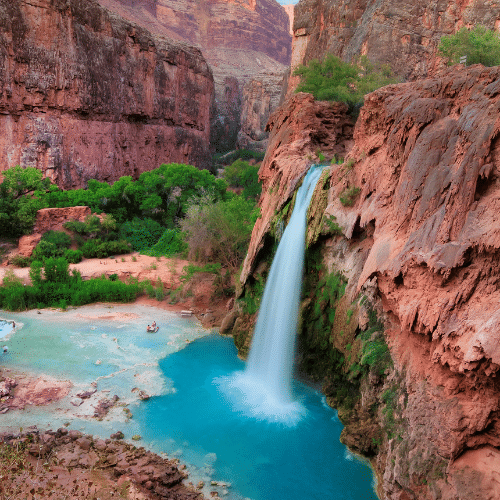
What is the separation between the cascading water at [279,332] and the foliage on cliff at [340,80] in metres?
9.32

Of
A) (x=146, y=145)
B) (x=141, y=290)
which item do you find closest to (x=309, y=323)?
(x=141, y=290)

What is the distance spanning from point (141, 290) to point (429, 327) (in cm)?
1556

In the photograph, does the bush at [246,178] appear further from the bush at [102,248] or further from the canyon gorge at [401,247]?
the canyon gorge at [401,247]

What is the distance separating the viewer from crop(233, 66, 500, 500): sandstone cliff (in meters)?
6.58

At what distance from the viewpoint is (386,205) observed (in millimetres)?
10148

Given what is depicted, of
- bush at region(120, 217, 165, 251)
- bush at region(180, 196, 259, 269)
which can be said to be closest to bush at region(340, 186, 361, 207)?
bush at region(180, 196, 259, 269)

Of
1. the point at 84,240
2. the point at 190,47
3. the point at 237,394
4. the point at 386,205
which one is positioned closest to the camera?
the point at 386,205

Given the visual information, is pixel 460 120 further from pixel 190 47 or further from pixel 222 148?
pixel 222 148

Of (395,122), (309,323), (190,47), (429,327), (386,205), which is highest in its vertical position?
(190,47)

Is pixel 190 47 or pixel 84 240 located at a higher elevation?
pixel 190 47

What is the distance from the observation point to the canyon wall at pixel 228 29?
80.6 metres

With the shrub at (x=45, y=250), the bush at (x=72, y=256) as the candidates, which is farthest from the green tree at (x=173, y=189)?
the shrub at (x=45, y=250)

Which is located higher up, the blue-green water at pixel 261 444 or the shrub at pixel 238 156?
the shrub at pixel 238 156

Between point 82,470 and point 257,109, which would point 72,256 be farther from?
point 257,109
